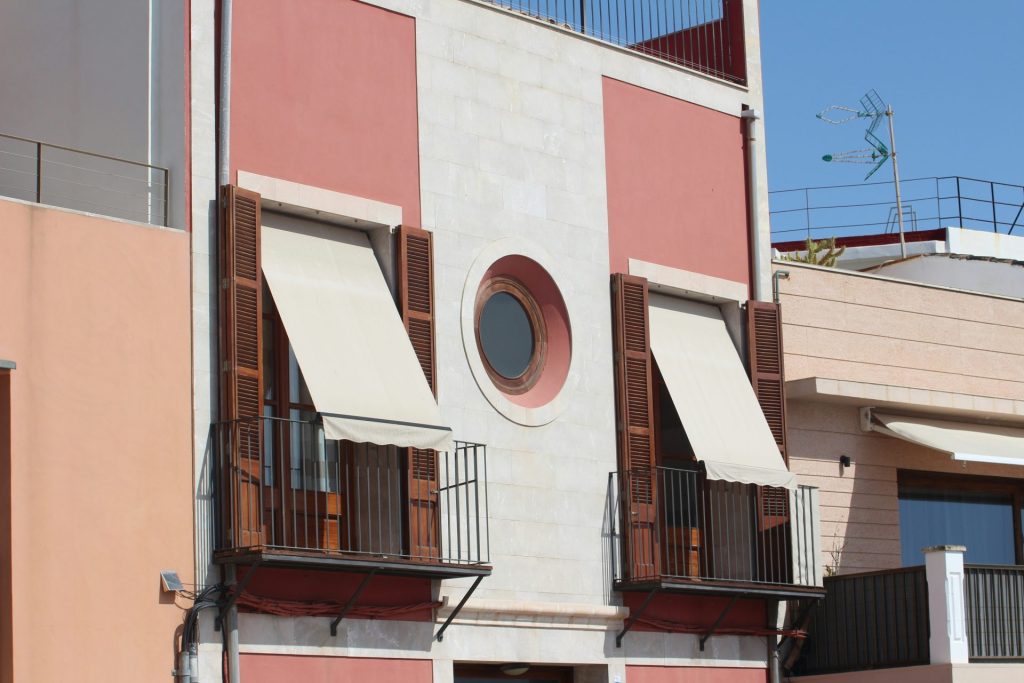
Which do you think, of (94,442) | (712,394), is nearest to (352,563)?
(94,442)

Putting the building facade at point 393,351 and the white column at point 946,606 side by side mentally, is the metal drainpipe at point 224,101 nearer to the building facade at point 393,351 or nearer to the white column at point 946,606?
the building facade at point 393,351

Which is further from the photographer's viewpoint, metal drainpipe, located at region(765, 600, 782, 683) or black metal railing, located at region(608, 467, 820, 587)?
metal drainpipe, located at region(765, 600, 782, 683)

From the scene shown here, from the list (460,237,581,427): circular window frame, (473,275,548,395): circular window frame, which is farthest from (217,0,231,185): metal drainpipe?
(473,275,548,395): circular window frame

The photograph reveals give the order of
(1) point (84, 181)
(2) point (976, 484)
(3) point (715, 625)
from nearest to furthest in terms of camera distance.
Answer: (1) point (84, 181), (3) point (715, 625), (2) point (976, 484)

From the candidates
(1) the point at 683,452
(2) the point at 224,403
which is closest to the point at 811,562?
(1) the point at 683,452

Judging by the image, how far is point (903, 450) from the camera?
66.6 ft

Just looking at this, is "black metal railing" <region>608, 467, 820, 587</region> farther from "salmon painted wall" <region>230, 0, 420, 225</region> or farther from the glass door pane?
"salmon painted wall" <region>230, 0, 420, 225</region>

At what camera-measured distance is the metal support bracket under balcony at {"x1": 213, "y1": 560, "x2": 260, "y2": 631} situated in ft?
44.7

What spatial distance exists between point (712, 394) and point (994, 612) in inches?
136

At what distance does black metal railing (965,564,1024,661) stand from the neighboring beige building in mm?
18

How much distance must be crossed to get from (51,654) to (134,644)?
68 centimetres

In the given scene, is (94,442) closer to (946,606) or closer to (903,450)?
(946,606)

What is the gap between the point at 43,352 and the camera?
1305 centimetres

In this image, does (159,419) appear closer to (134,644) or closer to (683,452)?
(134,644)
